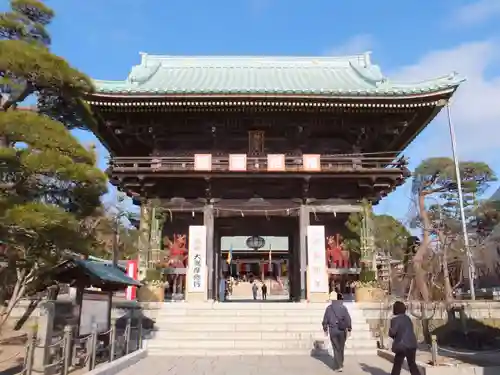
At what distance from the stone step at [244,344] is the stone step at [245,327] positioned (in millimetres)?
731

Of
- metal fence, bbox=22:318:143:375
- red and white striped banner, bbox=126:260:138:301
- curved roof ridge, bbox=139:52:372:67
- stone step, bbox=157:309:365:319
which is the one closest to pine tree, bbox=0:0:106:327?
metal fence, bbox=22:318:143:375

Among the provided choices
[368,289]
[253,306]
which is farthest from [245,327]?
[368,289]

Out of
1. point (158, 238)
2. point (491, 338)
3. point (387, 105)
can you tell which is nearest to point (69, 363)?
point (158, 238)

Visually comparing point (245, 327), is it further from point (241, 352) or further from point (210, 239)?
point (210, 239)

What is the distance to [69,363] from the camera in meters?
8.61

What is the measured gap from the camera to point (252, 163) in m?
16.8

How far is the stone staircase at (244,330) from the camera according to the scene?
39.3 ft

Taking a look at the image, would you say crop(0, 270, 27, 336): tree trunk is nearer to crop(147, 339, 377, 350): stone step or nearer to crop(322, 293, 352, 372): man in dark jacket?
crop(147, 339, 377, 350): stone step

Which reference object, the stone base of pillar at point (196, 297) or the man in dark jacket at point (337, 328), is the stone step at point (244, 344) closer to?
the man in dark jacket at point (337, 328)

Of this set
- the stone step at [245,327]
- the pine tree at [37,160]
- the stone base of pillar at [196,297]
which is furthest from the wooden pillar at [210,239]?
the pine tree at [37,160]

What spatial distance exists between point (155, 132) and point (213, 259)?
5.58 meters

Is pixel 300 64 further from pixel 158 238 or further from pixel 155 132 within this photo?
pixel 158 238

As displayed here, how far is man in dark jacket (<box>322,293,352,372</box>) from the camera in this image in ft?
30.8

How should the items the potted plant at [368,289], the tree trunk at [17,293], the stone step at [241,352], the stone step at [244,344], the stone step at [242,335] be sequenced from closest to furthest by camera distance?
1. the tree trunk at [17,293]
2. the stone step at [241,352]
3. the stone step at [244,344]
4. the stone step at [242,335]
5. the potted plant at [368,289]
